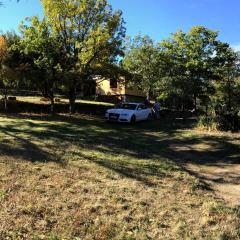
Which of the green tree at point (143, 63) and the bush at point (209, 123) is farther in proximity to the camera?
the green tree at point (143, 63)

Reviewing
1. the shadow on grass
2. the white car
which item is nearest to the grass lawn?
the shadow on grass

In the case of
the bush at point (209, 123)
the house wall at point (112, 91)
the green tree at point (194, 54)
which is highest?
the green tree at point (194, 54)

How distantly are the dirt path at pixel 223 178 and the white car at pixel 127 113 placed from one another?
11262 mm

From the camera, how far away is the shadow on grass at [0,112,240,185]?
1104cm

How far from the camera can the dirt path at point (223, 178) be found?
348 inches

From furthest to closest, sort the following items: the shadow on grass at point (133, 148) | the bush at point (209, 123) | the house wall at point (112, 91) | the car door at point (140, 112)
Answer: the house wall at point (112, 91) → the car door at point (140, 112) → the bush at point (209, 123) → the shadow on grass at point (133, 148)

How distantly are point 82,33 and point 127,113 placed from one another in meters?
7.01

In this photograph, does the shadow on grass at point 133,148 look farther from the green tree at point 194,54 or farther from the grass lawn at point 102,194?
the green tree at point 194,54

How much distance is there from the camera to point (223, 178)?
33.9 ft

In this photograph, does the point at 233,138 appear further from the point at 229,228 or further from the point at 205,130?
the point at 229,228

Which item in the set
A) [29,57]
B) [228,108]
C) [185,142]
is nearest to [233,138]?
[185,142]

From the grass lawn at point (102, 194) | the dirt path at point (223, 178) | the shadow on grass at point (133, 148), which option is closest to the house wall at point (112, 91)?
the shadow on grass at point (133, 148)

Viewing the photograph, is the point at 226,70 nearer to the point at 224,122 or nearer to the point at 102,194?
the point at 224,122

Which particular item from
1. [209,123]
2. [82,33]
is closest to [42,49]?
[82,33]
